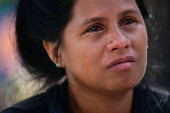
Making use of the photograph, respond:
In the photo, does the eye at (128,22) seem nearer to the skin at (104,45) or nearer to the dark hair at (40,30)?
the skin at (104,45)

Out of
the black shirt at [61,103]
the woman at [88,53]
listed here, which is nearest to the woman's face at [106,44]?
the woman at [88,53]

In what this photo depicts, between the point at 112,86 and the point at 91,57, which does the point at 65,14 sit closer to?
the point at 91,57

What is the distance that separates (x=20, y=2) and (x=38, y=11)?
0.32 metres

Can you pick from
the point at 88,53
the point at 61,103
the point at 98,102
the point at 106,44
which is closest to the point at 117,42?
the point at 106,44

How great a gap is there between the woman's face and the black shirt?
319 mm

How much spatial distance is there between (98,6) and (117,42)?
35 cm

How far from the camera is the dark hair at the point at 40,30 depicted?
2105 mm

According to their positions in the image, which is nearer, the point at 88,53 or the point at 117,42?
the point at 117,42

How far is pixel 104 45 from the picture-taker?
190 cm

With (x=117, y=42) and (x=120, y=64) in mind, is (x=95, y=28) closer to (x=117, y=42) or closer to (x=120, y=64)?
(x=117, y=42)

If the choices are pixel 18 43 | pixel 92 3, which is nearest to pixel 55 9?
pixel 92 3

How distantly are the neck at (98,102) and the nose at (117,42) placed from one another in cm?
48

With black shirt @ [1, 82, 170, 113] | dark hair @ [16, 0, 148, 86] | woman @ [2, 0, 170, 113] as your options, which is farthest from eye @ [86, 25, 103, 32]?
black shirt @ [1, 82, 170, 113]

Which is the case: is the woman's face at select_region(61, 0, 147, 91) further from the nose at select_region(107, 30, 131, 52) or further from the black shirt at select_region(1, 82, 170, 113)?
the black shirt at select_region(1, 82, 170, 113)
